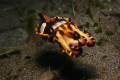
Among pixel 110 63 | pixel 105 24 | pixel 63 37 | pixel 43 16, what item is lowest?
pixel 110 63

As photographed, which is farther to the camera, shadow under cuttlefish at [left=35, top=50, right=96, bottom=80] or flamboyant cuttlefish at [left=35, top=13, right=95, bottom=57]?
shadow under cuttlefish at [left=35, top=50, right=96, bottom=80]

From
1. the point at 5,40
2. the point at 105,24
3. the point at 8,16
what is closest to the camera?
the point at 105,24

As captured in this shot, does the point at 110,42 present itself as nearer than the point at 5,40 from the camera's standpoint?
Yes

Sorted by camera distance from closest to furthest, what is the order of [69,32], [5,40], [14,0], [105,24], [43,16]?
[69,32], [43,16], [105,24], [5,40], [14,0]

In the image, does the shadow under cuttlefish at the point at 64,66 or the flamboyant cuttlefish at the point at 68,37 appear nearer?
the flamboyant cuttlefish at the point at 68,37

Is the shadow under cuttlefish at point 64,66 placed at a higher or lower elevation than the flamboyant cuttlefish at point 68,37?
lower

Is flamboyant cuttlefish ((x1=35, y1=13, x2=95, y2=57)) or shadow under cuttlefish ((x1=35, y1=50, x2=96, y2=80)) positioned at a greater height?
flamboyant cuttlefish ((x1=35, y1=13, x2=95, y2=57))

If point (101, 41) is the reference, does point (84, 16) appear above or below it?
above

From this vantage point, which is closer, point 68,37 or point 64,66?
point 68,37

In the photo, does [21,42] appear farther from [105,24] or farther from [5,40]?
[105,24]

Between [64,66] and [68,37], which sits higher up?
[68,37]

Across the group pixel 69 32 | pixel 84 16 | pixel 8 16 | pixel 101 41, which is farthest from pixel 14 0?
pixel 69 32
